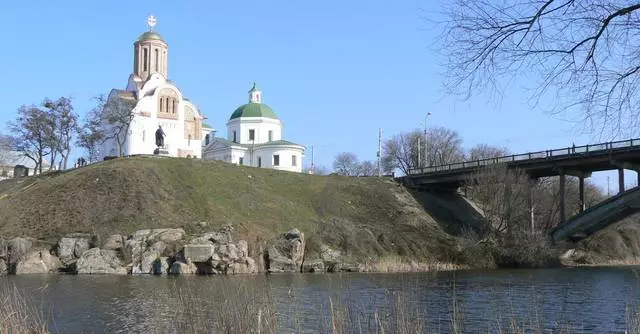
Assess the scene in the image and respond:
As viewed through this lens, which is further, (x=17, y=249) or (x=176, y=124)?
(x=176, y=124)

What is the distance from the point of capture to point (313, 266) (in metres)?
47.7

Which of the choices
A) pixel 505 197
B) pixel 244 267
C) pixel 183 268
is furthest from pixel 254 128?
pixel 183 268

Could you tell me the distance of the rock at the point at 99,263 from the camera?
140ft

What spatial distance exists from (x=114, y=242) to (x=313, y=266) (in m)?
14.5

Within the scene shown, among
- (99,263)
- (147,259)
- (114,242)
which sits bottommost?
(99,263)

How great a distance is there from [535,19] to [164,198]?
5173 centimetres

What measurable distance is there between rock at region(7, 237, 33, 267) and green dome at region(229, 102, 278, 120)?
220 feet

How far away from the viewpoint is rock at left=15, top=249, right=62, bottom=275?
42.4 m

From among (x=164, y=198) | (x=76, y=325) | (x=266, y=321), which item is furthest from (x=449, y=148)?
(x=266, y=321)

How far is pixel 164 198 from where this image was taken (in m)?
55.6

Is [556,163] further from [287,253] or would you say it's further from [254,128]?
[254,128]

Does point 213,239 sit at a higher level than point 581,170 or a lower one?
lower

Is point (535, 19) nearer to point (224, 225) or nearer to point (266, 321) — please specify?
point (266, 321)

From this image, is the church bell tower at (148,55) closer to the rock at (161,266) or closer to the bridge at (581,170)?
the bridge at (581,170)
